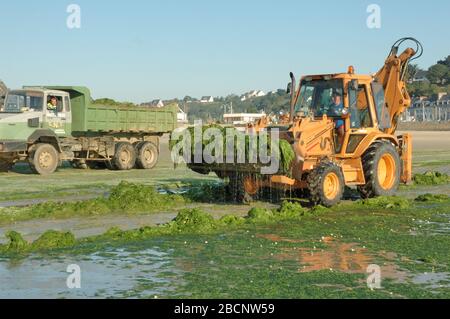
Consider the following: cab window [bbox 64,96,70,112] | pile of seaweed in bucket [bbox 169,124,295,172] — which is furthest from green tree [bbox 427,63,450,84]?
pile of seaweed in bucket [bbox 169,124,295,172]

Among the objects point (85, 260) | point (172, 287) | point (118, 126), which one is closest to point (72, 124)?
point (118, 126)

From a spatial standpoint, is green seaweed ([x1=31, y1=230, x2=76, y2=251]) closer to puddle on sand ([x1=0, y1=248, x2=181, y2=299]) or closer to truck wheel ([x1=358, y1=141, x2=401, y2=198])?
puddle on sand ([x1=0, y1=248, x2=181, y2=299])

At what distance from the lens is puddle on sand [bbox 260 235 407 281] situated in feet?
26.4

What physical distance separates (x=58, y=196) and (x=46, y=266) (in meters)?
8.01

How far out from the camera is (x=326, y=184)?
1346cm

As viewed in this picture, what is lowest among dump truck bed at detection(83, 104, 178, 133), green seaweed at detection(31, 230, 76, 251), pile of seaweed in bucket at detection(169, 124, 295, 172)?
green seaweed at detection(31, 230, 76, 251)

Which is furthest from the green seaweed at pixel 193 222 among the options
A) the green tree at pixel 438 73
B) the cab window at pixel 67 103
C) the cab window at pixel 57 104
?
the green tree at pixel 438 73

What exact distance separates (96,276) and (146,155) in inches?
713

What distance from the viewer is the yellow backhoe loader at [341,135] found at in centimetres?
1334

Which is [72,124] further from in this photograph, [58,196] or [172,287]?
[172,287]

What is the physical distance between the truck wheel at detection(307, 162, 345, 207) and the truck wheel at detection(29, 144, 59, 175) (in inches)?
446

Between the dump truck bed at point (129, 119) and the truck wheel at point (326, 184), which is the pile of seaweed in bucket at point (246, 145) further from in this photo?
the dump truck bed at point (129, 119)

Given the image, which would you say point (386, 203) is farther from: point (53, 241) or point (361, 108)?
point (53, 241)

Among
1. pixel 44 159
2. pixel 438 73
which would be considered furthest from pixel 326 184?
pixel 438 73
